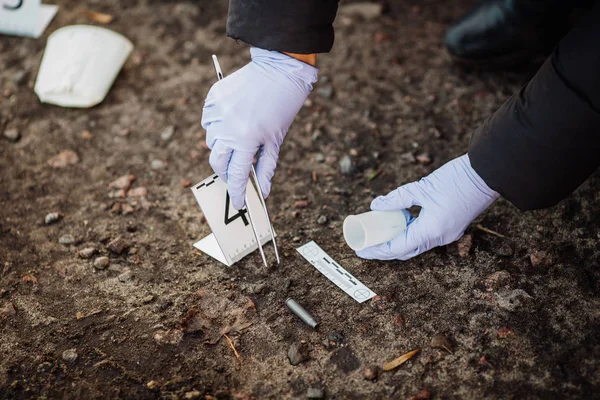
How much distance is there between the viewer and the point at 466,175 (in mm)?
1750

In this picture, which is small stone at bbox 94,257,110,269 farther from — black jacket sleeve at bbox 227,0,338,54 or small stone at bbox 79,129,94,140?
black jacket sleeve at bbox 227,0,338,54

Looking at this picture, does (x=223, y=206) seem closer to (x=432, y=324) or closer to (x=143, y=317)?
(x=143, y=317)

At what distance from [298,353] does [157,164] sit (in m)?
1.20

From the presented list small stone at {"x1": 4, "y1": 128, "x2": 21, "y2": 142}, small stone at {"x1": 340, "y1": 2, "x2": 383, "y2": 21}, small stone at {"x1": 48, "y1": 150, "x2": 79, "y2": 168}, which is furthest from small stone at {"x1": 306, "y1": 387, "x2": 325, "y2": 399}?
small stone at {"x1": 340, "y1": 2, "x2": 383, "y2": 21}

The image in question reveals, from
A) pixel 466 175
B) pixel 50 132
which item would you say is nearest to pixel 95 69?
pixel 50 132

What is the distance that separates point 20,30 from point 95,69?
0.76 meters

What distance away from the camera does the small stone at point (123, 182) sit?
2.26 m

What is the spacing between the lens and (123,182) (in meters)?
2.27

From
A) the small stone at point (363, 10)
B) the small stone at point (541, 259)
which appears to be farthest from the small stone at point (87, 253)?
the small stone at point (363, 10)

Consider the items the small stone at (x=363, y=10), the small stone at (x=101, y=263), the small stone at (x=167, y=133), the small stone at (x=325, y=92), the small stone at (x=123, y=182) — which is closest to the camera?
the small stone at (x=101, y=263)

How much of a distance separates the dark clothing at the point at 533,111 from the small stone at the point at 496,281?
0.79ft

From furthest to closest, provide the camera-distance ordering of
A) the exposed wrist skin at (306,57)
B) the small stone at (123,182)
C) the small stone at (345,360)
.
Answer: the small stone at (123,182) → the exposed wrist skin at (306,57) → the small stone at (345,360)

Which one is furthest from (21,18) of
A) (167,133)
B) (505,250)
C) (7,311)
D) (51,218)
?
(505,250)

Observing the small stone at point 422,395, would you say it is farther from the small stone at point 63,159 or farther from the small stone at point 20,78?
the small stone at point 20,78
